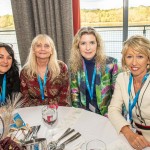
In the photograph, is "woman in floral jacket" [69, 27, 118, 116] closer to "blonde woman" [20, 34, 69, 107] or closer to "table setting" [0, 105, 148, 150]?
"blonde woman" [20, 34, 69, 107]

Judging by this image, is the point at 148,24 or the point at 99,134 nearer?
the point at 99,134

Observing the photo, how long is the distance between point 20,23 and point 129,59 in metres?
2.12

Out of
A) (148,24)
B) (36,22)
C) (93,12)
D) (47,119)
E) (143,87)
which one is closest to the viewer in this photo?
(47,119)

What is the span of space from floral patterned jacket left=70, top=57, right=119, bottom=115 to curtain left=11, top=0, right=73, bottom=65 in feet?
3.72

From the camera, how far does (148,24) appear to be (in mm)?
4113

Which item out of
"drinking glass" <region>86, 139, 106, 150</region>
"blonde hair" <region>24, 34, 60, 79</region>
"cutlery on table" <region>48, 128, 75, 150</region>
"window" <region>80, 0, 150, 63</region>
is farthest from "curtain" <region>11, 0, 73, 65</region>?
"drinking glass" <region>86, 139, 106, 150</region>

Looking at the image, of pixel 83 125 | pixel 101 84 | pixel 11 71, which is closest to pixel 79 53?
pixel 101 84

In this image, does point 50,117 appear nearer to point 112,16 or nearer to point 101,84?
A: point 101,84

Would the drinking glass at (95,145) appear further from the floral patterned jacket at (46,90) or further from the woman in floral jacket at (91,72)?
the floral patterned jacket at (46,90)

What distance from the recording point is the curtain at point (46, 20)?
3078 mm

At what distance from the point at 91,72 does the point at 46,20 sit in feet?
4.51

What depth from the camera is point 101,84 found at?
2.12 m

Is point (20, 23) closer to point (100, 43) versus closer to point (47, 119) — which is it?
point (100, 43)

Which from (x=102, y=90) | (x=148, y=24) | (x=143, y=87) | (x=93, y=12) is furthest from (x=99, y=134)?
(x=148, y=24)
